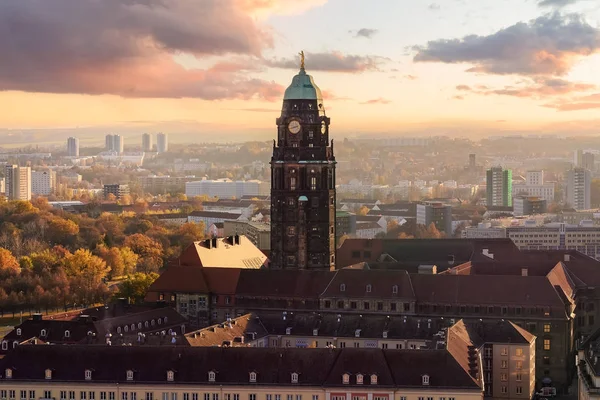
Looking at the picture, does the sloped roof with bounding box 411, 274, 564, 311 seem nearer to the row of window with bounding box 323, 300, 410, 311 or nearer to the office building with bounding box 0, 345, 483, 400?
the row of window with bounding box 323, 300, 410, 311

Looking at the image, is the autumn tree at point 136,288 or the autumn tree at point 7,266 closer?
the autumn tree at point 136,288

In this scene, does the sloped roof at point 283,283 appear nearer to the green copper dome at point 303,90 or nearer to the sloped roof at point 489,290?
the sloped roof at point 489,290

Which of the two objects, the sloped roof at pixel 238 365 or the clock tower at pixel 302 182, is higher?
the clock tower at pixel 302 182

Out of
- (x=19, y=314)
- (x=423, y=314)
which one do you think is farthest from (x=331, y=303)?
(x=19, y=314)

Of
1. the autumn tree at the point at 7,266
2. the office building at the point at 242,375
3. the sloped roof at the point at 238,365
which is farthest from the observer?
the autumn tree at the point at 7,266

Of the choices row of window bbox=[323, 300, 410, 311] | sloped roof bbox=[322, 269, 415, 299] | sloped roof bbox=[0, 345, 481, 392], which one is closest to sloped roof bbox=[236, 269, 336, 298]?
sloped roof bbox=[322, 269, 415, 299]

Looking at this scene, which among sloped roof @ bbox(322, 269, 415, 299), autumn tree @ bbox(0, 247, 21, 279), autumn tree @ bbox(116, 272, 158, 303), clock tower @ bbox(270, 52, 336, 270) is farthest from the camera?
autumn tree @ bbox(0, 247, 21, 279)

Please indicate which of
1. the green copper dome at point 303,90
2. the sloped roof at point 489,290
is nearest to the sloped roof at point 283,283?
the sloped roof at point 489,290

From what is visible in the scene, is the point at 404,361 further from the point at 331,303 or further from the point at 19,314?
the point at 19,314
